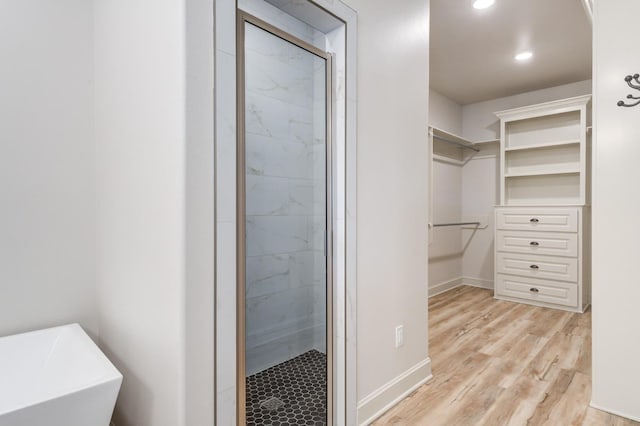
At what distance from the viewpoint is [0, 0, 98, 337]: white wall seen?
5.24 feet

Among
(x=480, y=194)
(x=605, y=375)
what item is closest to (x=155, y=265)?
(x=605, y=375)

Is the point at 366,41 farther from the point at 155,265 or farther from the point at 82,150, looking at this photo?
the point at 82,150

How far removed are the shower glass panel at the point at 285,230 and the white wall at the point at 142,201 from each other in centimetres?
Answer: 28

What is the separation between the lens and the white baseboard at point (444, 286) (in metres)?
4.45

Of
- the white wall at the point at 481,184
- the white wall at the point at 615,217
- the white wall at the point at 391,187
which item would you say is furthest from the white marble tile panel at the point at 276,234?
the white wall at the point at 481,184

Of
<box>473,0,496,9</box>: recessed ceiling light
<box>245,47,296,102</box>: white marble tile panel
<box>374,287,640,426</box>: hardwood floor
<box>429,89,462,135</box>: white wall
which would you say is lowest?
<box>374,287,640,426</box>: hardwood floor

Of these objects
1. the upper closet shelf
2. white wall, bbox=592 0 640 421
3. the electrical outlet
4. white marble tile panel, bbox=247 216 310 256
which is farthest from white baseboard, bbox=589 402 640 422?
the upper closet shelf

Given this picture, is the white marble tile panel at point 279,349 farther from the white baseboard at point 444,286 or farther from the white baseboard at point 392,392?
the white baseboard at point 444,286

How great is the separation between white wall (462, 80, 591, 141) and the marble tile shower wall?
3969 millimetres

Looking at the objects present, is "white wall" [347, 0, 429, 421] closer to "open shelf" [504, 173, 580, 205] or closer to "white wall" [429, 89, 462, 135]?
"white wall" [429, 89, 462, 135]

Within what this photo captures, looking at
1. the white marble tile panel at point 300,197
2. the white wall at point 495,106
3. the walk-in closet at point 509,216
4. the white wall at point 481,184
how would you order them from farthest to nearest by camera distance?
the white wall at point 481,184 → the white wall at point 495,106 → the walk-in closet at point 509,216 → the white marble tile panel at point 300,197

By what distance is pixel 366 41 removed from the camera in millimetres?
1770

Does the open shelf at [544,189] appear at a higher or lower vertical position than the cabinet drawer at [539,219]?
higher

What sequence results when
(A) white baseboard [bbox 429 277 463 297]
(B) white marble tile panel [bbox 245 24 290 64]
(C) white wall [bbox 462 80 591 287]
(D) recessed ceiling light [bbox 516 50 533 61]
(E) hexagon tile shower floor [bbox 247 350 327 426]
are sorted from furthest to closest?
1. (C) white wall [bbox 462 80 591 287]
2. (A) white baseboard [bbox 429 277 463 297]
3. (D) recessed ceiling light [bbox 516 50 533 61]
4. (E) hexagon tile shower floor [bbox 247 350 327 426]
5. (B) white marble tile panel [bbox 245 24 290 64]
